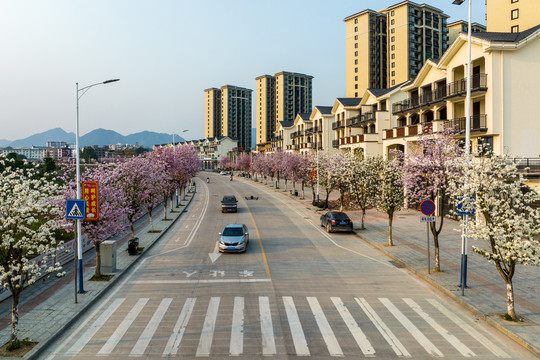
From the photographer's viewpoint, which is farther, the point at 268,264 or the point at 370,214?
the point at 370,214

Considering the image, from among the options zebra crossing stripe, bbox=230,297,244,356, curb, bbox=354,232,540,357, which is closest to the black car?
curb, bbox=354,232,540,357

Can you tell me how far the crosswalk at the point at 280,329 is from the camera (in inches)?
398

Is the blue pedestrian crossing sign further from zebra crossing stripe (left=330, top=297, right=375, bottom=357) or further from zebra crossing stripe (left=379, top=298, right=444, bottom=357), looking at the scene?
zebra crossing stripe (left=379, top=298, right=444, bottom=357)

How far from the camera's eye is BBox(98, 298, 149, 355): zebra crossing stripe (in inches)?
406

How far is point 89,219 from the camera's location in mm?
16062

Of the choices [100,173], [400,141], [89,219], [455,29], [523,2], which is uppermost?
[455,29]

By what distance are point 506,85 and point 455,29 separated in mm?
105728

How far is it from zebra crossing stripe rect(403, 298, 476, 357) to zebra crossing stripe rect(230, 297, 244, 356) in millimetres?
5916

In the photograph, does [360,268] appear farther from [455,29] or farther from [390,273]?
[455,29]

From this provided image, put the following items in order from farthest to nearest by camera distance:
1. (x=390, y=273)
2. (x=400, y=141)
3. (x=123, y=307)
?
(x=400, y=141) < (x=390, y=273) < (x=123, y=307)

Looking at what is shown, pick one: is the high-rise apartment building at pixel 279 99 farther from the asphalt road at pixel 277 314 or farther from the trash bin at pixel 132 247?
the asphalt road at pixel 277 314

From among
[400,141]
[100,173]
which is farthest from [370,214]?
[100,173]

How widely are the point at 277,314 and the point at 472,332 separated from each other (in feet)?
19.7

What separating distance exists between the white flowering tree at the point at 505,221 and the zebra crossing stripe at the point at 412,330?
10.6 ft
